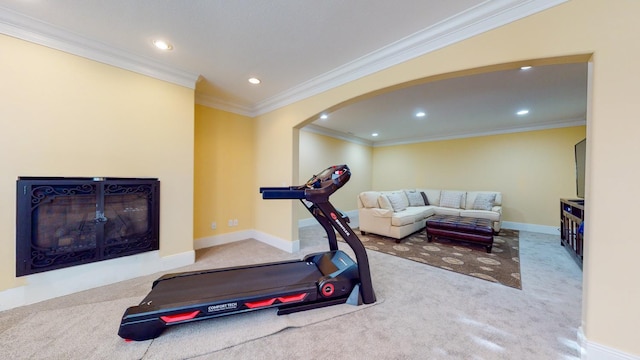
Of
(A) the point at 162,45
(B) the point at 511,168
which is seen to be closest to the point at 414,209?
(B) the point at 511,168

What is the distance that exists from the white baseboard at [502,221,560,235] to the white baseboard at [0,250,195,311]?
6.93 metres

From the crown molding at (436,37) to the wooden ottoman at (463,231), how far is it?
9.61 ft

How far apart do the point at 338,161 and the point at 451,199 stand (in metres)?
3.19

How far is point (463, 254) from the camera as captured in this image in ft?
10.8

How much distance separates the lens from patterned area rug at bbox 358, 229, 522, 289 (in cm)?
265

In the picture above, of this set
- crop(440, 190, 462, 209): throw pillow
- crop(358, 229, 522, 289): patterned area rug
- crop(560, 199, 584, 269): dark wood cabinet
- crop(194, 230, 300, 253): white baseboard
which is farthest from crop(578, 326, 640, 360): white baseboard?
crop(440, 190, 462, 209): throw pillow

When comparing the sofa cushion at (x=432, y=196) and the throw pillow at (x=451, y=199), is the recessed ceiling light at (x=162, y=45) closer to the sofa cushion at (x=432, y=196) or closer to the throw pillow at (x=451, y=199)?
the sofa cushion at (x=432, y=196)

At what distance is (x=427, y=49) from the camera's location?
2.02 m

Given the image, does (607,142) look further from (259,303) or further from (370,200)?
(370,200)

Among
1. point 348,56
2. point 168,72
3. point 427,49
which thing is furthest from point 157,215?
point 427,49

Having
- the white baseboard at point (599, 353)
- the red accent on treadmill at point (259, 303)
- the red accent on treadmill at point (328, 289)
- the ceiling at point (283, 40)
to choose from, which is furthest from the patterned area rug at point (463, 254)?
the ceiling at point (283, 40)

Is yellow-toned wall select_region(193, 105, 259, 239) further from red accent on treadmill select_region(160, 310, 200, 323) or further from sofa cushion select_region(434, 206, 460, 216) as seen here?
sofa cushion select_region(434, 206, 460, 216)

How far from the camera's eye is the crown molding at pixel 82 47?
1856 millimetres

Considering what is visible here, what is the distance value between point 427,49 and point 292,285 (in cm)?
257
